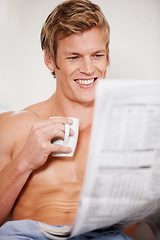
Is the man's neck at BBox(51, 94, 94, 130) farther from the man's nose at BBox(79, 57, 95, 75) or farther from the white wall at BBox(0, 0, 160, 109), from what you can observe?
the white wall at BBox(0, 0, 160, 109)

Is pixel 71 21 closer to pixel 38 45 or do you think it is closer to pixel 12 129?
pixel 12 129

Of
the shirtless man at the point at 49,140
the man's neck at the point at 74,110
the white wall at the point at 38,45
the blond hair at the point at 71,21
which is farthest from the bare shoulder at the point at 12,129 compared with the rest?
the white wall at the point at 38,45

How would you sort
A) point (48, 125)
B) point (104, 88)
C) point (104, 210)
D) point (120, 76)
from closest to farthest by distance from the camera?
point (104, 88), point (104, 210), point (48, 125), point (120, 76)

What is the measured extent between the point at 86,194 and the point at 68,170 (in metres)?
0.53

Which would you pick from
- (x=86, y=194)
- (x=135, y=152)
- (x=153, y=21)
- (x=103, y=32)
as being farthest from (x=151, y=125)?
(x=153, y=21)

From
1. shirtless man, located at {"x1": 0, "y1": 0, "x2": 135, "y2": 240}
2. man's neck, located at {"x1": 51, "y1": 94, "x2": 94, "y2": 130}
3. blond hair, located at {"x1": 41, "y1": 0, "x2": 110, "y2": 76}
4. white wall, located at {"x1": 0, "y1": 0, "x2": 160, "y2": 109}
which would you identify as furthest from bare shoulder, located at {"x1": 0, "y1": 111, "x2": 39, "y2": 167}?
white wall, located at {"x1": 0, "y1": 0, "x2": 160, "y2": 109}

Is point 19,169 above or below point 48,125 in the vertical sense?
below

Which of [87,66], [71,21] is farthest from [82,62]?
[71,21]

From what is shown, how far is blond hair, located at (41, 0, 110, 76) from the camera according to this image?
1137 millimetres

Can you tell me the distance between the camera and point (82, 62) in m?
1.17

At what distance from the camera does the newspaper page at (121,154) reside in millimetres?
613

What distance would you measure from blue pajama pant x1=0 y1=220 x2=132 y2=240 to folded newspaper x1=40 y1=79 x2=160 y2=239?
14cm

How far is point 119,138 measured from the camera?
64 cm

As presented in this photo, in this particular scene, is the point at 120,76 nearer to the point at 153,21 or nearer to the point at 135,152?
the point at 153,21
